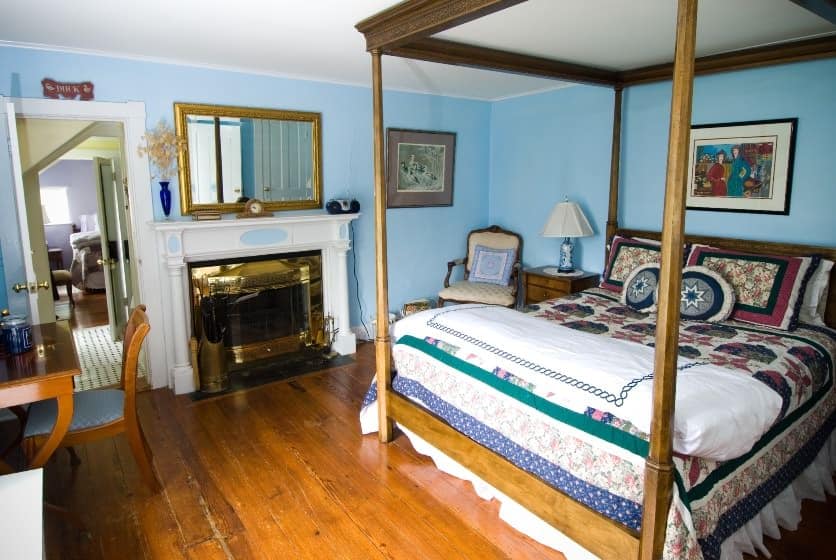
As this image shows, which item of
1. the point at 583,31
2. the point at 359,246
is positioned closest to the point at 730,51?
the point at 583,31

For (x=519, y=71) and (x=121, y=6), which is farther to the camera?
(x=519, y=71)

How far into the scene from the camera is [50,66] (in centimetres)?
334

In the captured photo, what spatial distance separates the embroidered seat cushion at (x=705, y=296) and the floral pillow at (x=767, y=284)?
0.08 meters

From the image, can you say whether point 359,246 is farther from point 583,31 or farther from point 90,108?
point 583,31

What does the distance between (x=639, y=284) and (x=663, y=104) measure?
149 cm

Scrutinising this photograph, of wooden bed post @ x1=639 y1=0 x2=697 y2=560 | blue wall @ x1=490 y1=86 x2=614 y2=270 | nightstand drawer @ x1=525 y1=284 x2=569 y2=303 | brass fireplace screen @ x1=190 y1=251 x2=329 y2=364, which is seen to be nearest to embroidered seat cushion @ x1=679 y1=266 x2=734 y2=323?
nightstand drawer @ x1=525 y1=284 x2=569 y2=303

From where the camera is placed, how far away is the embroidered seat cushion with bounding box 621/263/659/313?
342cm

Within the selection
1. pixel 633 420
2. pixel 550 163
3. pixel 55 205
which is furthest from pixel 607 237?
pixel 55 205

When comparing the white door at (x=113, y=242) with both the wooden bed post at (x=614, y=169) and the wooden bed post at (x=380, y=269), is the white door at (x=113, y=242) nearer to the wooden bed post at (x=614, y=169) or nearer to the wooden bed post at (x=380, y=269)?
the wooden bed post at (x=380, y=269)

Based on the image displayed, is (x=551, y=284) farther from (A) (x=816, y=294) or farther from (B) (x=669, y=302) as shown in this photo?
(B) (x=669, y=302)

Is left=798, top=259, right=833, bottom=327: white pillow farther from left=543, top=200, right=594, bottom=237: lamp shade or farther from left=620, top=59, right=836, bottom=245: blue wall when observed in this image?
left=543, top=200, right=594, bottom=237: lamp shade

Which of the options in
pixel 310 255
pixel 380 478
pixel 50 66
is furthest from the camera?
pixel 310 255

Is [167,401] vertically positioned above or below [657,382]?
below

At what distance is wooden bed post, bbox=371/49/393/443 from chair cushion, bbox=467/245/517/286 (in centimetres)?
215
